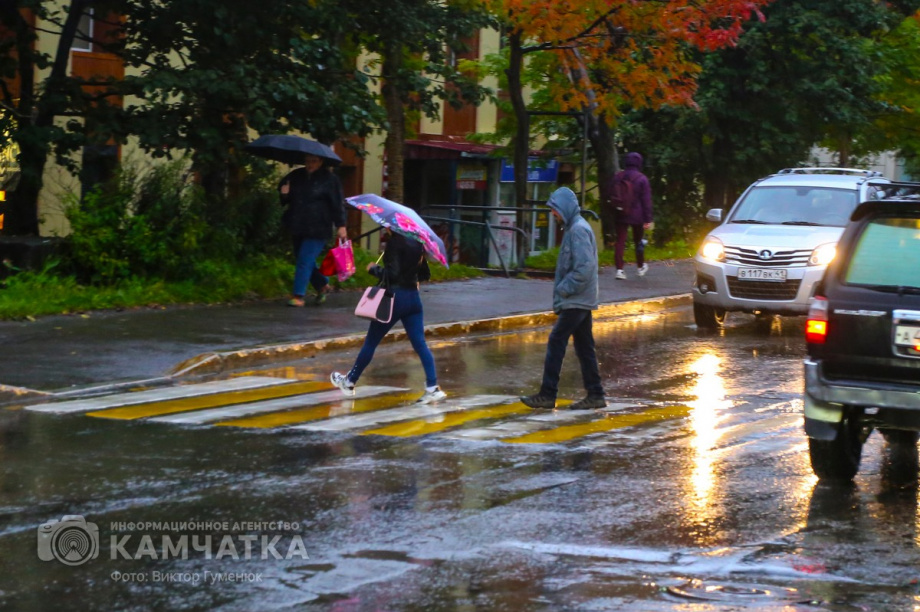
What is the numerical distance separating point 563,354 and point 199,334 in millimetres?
4865

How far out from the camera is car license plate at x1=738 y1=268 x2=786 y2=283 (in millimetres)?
16125

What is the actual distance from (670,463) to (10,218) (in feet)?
39.1

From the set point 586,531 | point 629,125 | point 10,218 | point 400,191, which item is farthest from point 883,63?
point 586,531

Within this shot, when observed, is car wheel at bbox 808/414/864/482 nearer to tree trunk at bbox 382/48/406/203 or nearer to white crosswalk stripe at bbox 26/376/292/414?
white crosswalk stripe at bbox 26/376/292/414

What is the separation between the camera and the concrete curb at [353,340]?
42.3 feet

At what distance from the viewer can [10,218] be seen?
17953 mm

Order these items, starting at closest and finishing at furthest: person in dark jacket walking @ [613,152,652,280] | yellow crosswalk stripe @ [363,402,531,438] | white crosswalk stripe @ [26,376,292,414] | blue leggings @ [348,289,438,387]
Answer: yellow crosswalk stripe @ [363,402,531,438]
white crosswalk stripe @ [26,376,292,414]
blue leggings @ [348,289,438,387]
person in dark jacket walking @ [613,152,652,280]

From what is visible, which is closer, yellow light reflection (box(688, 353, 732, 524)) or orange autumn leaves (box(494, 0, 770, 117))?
yellow light reflection (box(688, 353, 732, 524))

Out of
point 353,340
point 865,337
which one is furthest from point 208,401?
point 865,337

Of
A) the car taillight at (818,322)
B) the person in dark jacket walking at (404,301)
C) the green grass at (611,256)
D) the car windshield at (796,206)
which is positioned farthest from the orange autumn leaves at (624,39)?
the car taillight at (818,322)

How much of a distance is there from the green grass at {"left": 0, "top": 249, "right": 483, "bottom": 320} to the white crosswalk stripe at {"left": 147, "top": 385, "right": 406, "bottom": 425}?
474cm

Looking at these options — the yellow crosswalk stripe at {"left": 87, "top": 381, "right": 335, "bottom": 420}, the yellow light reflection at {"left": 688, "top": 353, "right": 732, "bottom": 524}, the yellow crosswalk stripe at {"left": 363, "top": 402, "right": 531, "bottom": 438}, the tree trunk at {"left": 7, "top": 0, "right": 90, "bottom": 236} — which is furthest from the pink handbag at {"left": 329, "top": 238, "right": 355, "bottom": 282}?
the yellow crosswalk stripe at {"left": 363, "top": 402, "right": 531, "bottom": 438}

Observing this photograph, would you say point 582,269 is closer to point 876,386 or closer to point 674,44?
point 876,386
